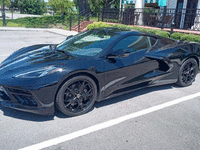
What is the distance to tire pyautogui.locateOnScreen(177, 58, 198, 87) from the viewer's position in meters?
5.01

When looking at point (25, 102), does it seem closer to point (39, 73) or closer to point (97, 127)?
point (39, 73)

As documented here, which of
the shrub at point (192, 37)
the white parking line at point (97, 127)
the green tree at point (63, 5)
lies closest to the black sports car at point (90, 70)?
the white parking line at point (97, 127)

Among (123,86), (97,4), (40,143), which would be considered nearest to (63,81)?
(40,143)

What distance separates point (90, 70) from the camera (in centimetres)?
354

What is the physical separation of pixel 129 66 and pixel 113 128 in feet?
4.34

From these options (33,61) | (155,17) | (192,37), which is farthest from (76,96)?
(155,17)

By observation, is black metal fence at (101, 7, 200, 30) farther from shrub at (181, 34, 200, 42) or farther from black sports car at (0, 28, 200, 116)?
black sports car at (0, 28, 200, 116)

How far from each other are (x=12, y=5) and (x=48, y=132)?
56.0 metres

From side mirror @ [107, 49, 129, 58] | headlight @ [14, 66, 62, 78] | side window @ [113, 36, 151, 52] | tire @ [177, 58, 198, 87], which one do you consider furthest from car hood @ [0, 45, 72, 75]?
tire @ [177, 58, 198, 87]

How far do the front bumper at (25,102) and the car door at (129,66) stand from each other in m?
1.12

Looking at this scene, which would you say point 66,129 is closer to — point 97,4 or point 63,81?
point 63,81

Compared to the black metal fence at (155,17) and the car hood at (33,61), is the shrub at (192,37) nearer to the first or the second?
the black metal fence at (155,17)

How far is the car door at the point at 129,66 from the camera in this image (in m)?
3.83

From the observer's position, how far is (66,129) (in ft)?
10.6
